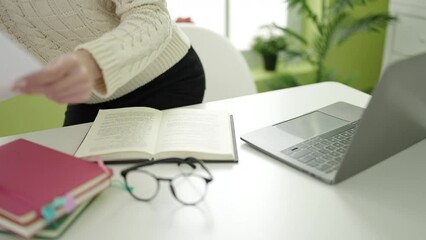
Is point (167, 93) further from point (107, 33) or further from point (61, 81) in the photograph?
point (61, 81)

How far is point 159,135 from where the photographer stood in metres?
0.92

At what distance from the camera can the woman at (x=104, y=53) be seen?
0.67 metres

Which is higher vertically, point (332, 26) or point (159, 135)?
point (159, 135)

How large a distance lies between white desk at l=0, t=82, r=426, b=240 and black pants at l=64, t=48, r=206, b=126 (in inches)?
14.6

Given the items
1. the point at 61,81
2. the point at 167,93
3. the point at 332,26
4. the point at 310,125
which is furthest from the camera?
the point at 332,26

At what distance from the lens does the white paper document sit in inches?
25.7

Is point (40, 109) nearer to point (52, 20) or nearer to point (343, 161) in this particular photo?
point (52, 20)

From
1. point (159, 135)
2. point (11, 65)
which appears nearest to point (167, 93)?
point (159, 135)

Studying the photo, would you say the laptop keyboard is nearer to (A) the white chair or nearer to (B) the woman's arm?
(B) the woman's arm

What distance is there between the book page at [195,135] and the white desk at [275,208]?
0.03m

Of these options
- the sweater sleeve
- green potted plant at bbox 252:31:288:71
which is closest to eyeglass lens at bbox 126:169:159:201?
the sweater sleeve

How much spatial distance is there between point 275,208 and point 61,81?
1.17ft

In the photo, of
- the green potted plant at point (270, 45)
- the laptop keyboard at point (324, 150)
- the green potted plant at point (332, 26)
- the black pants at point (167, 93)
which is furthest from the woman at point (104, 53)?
the green potted plant at point (270, 45)

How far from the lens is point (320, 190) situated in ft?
2.52
